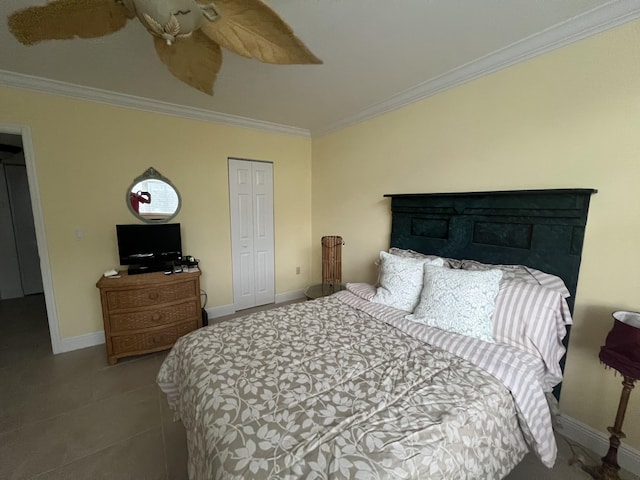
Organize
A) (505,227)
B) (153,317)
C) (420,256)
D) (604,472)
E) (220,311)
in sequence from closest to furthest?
(604,472)
(505,227)
(420,256)
(153,317)
(220,311)

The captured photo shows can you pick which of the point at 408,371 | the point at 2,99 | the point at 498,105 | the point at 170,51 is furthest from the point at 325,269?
the point at 2,99

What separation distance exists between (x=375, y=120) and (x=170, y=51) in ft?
6.92

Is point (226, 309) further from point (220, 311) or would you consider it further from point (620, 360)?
point (620, 360)

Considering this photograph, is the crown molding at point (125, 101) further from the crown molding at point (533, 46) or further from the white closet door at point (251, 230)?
the crown molding at point (533, 46)

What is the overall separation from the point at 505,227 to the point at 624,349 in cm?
90

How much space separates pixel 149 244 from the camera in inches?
109

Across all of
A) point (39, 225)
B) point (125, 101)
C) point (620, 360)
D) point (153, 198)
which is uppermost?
point (125, 101)

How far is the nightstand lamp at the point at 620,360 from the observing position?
1.23 m

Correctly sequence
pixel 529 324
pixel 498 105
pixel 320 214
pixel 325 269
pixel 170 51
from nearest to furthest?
pixel 170 51
pixel 529 324
pixel 498 105
pixel 325 269
pixel 320 214

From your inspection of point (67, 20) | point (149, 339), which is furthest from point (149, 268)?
point (67, 20)

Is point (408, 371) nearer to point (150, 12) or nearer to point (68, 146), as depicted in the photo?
point (150, 12)

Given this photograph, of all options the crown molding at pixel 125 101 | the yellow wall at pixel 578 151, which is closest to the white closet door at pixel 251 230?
the crown molding at pixel 125 101

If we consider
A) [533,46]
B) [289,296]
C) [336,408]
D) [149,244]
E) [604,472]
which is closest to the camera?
[336,408]

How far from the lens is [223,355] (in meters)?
1.39
